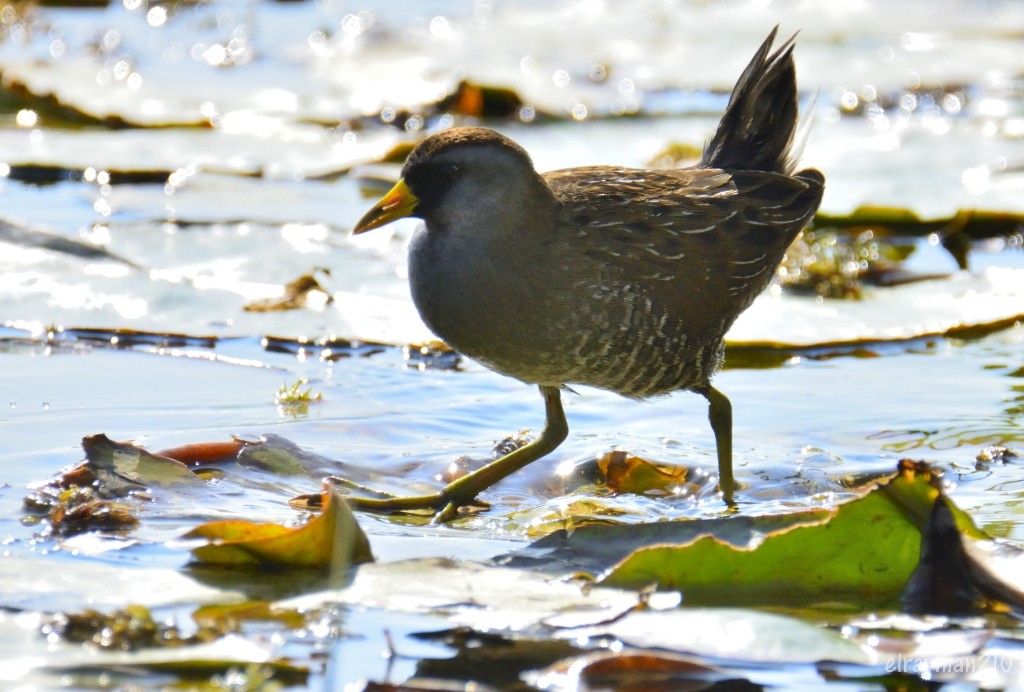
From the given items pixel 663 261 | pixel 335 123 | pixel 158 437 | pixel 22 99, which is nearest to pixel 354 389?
pixel 158 437

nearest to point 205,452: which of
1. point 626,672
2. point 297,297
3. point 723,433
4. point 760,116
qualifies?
point 297,297

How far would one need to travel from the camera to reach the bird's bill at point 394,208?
4.46 meters

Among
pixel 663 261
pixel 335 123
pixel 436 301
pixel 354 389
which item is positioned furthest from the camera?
pixel 335 123

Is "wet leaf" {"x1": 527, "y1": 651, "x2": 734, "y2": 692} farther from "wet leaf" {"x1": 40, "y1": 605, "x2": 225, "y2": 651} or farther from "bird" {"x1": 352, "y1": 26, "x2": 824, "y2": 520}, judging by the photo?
"bird" {"x1": 352, "y1": 26, "x2": 824, "y2": 520}

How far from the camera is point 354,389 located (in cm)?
559

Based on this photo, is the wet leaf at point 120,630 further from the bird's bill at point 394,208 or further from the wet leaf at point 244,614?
the bird's bill at point 394,208

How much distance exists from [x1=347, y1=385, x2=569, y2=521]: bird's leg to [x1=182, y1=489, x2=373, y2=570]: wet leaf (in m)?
0.79

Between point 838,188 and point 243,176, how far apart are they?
306 centimetres

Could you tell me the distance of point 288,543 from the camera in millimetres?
3395

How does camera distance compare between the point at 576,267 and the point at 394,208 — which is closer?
the point at 394,208

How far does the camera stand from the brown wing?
474 cm

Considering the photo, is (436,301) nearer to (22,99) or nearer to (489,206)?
(489,206)

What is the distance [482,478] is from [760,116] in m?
1.98

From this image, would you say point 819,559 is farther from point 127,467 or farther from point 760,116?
point 760,116
